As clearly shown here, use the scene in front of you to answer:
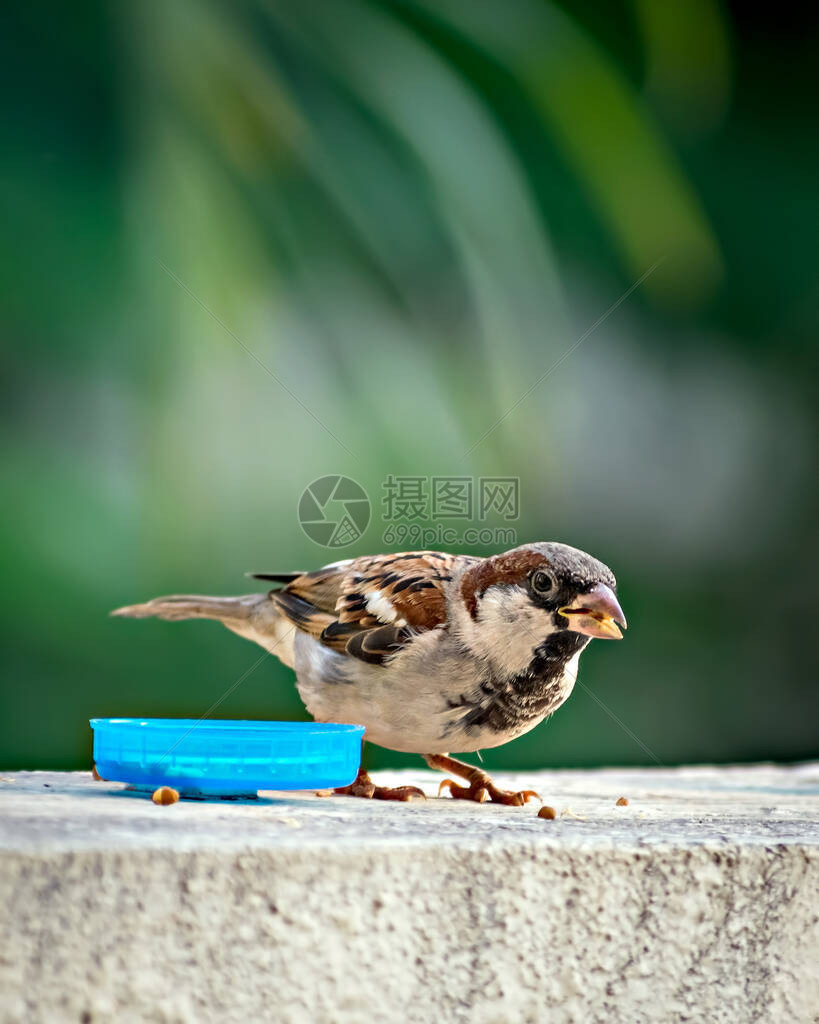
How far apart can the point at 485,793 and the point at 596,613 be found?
357 mm

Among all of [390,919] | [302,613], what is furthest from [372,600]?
[390,919]

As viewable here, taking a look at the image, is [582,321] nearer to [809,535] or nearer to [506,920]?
[809,535]

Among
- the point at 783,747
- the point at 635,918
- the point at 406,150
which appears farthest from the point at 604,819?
the point at 783,747

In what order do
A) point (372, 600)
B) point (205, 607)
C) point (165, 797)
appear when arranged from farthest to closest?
point (205, 607)
point (372, 600)
point (165, 797)

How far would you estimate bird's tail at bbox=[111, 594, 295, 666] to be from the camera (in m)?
2.39

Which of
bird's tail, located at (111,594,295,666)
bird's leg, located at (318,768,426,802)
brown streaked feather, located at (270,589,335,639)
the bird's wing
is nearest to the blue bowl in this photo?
bird's leg, located at (318,768,426,802)

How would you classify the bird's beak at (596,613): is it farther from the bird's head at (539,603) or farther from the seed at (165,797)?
the seed at (165,797)

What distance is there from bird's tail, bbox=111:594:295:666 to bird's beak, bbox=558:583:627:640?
2.37 ft

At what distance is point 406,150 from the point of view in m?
→ 3.47

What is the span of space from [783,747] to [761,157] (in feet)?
7.26

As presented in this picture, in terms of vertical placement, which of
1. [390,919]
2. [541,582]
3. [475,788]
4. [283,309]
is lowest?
[390,919]

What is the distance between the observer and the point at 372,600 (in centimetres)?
208

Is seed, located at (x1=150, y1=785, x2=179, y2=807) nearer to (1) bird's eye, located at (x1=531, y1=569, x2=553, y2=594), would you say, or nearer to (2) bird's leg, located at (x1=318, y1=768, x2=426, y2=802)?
(2) bird's leg, located at (x1=318, y1=768, x2=426, y2=802)

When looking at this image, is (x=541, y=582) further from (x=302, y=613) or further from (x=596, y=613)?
(x=302, y=613)
